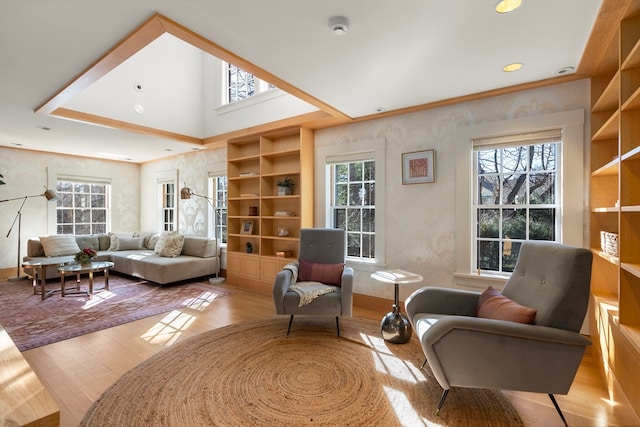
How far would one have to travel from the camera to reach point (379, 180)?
3729mm

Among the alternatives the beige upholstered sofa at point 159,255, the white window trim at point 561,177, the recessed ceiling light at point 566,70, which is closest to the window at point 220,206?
the beige upholstered sofa at point 159,255

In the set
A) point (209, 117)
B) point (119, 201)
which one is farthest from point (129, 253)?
point (209, 117)

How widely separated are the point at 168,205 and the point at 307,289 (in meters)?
5.11

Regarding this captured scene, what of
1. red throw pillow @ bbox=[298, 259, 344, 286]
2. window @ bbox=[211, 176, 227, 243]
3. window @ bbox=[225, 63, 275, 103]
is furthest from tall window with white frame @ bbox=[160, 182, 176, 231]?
red throw pillow @ bbox=[298, 259, 344, 286]

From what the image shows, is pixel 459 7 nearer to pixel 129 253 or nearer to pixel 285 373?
pixel 285 373

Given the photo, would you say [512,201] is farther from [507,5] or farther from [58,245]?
[58,245]

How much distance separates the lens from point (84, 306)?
12.4ft

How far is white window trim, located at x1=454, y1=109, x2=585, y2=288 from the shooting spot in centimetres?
Result: 261

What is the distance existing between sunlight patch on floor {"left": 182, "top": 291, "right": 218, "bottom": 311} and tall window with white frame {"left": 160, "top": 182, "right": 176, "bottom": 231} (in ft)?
8.95

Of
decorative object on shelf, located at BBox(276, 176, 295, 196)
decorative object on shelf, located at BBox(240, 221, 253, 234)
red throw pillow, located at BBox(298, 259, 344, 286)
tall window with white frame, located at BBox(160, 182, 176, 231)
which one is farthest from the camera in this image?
tall window with white frame, located at BBox(160, 182, 176, 231)

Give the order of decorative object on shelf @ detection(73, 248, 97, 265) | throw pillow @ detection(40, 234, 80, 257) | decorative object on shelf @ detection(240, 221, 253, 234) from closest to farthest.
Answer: decorative object on shelf @ detection(73, 248, 97, 265) < decorative object on shelf @ detection(240, 221, 253, 234) < throw pillow @ detection(40, 234, 80, 257)

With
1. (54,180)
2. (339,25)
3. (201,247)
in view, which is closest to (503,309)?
(339,25)

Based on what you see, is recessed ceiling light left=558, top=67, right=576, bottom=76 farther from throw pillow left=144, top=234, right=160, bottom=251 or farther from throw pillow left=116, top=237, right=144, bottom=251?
throw pillow left=116, top=237, right=144, bottom=251

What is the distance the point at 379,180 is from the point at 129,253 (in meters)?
4.99
